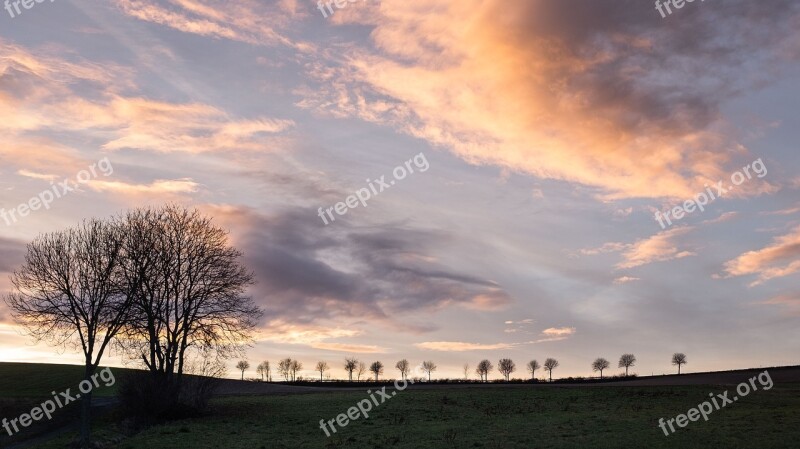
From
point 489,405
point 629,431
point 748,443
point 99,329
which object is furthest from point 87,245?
point 748,443

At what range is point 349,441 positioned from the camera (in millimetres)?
36375

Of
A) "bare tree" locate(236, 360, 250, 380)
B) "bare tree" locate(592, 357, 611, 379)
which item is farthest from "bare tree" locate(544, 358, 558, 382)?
"bare tree" locate(236, 360, 250, 380)

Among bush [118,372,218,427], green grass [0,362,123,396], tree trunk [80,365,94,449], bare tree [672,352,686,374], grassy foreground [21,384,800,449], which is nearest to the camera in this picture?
grassy foreground [21,384,800,449]

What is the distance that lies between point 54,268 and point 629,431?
1655 inches

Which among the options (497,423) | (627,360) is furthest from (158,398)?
(627,360)

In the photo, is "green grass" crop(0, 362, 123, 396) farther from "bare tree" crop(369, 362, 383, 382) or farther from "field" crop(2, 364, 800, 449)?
"bare tree" crop(369, 362, 383, 382)

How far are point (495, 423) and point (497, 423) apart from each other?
5.8 inches

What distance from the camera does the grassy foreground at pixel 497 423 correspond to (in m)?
33.1

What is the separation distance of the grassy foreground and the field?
0.07m

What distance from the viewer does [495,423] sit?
139 feet

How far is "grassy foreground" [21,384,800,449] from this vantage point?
33094mm

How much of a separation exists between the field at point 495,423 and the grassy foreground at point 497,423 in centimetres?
7

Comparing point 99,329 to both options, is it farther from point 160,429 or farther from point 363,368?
point 363,368

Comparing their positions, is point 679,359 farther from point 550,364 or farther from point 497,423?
point 497,423
